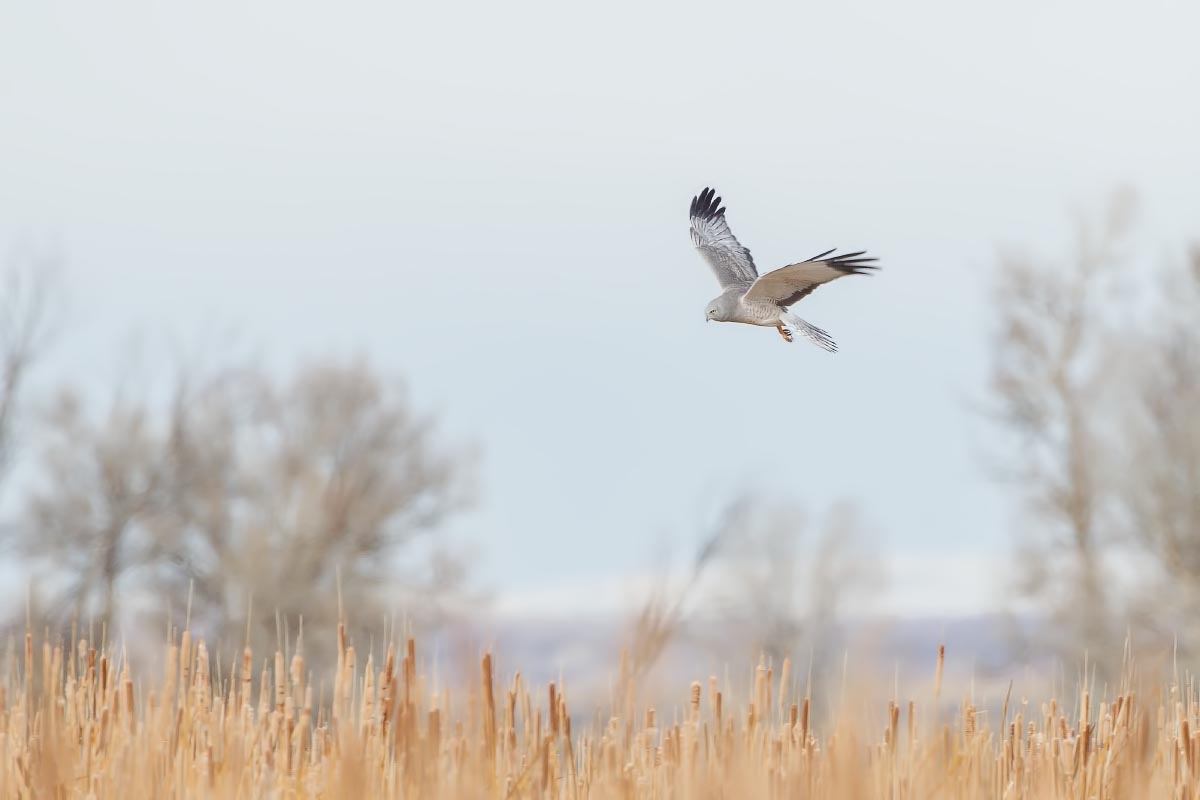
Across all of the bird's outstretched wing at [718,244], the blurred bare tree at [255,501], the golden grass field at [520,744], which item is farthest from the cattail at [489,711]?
the blurred bare tree at [255,501]

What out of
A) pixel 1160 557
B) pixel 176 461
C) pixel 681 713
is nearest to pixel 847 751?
pixel 681 713

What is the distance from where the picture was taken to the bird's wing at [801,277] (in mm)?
5938

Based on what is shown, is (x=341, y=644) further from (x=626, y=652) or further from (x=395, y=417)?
(x=395, y=417)

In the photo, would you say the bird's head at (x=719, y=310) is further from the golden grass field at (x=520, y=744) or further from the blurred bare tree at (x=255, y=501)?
the blurred bare tree at (x=255, y=501)

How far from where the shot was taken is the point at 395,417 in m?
23.9

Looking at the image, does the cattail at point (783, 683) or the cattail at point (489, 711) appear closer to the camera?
the cattail at point (489, 711)

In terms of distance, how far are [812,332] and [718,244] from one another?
2141mm

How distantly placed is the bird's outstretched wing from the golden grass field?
3187 mm

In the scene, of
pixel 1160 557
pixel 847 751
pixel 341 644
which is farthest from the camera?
pixel 1160 557

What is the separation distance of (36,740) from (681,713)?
90.5 inches

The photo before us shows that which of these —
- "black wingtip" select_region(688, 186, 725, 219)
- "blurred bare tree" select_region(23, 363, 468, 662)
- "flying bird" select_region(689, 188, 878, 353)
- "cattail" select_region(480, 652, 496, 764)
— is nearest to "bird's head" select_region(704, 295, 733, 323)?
"flying bird" select_region(689, 188, 878, 353)

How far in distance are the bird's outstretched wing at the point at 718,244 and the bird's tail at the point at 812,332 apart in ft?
3.62

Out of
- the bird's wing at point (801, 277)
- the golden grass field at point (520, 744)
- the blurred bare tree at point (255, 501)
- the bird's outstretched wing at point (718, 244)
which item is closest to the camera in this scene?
the golden grass field at point (520, 744)

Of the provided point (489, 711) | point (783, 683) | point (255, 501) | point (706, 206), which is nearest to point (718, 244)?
point (706, 206)
